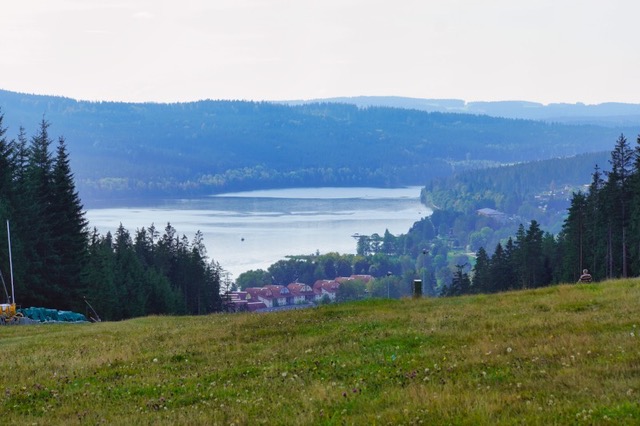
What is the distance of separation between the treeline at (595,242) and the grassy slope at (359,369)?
43.0 m

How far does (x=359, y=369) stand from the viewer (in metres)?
14.7

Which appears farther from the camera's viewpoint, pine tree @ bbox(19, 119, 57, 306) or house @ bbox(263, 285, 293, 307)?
house @ bbox(263, 285, 293, 307)

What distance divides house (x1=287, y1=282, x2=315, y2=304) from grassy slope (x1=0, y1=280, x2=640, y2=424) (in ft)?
341

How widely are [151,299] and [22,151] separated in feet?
59.4

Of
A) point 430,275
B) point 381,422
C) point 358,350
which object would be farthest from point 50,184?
point 430,275

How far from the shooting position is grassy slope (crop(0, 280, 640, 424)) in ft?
37.3

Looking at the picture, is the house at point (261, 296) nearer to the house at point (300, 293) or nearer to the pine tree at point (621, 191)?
the house at point (300, 293)

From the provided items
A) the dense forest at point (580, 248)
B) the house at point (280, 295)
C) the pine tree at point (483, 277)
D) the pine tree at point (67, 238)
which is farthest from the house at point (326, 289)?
the pine tree at point (67, 238)

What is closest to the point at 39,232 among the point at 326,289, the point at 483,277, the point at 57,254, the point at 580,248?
the point at 57,254

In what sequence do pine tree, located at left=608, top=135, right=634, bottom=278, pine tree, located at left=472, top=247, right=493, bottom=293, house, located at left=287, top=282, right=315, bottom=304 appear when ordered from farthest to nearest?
house, located at left=287, top=282, right=315, bottom=304 → pine tree, located at left=472, top=247, right=493, bottom=293 → pine tree, located at left=608, top=135, right=634, bottom=278

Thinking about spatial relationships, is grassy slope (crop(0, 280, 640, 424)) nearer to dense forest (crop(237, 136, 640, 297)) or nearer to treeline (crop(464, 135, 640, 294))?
dense forest (crop(237, 136, 640, 297))

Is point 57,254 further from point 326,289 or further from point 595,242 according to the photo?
point 326,289

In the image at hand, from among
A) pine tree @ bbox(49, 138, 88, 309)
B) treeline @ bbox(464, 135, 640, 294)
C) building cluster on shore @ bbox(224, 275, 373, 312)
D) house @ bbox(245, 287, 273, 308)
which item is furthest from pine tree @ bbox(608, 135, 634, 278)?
house @ bbox(245, 287, 273, 308)

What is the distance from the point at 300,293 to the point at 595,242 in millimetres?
65984
